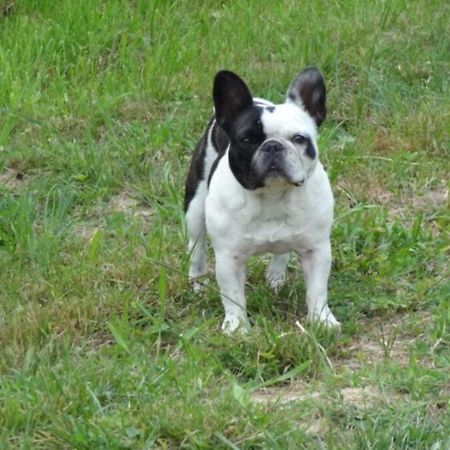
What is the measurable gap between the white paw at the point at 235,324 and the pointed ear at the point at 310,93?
2.72 ft

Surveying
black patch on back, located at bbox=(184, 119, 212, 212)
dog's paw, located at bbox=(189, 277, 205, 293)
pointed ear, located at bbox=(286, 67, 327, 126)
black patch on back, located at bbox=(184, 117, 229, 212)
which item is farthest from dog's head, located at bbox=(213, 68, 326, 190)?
dog's paw, located at bbox=(189, 277, 205, 293)

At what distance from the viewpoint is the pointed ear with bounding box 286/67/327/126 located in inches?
214

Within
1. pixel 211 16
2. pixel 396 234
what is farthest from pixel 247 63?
pixel 396 234

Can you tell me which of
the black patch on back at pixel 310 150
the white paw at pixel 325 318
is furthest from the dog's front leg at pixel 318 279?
the black patch on back at pixel 310 150

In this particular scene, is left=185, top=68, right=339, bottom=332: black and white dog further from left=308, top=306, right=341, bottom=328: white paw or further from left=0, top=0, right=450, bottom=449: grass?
left=0, top=0, right=450, bottom=449: grass

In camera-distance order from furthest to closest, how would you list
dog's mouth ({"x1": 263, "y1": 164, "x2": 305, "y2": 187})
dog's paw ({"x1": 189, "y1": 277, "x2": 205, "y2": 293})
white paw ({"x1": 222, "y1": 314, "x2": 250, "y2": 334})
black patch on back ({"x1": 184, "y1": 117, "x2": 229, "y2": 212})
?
dog's paw ({"x1": 189, "y1": 277, "x2": 205, "y2": 293})
black patch on back ({"x1": 184, "y1": 117, "x2": 229, "y2": 212})
white paw ({"x1": 222, "y1": 314, "x2": 250, "y2": 334})
dog's mouth ({"x1": 263, "y1": 164, "x2": 305, "y2": 187})

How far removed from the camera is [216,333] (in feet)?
A: 17.6

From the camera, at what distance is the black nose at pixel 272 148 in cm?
509

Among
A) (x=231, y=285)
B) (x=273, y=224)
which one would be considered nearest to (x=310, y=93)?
(x=273, y=224)

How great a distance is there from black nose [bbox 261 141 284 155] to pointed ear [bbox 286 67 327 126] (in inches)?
15.7

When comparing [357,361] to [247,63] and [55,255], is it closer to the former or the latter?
[55,255]

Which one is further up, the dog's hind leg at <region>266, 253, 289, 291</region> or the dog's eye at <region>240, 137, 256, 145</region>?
the dog's eye at <region>240, 137, 256, 145</region>

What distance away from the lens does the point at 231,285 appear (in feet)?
17.9

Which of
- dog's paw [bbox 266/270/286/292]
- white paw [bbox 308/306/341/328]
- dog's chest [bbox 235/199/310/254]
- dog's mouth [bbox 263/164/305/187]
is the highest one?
dog's mouth [bbox 263/164/305/187]
